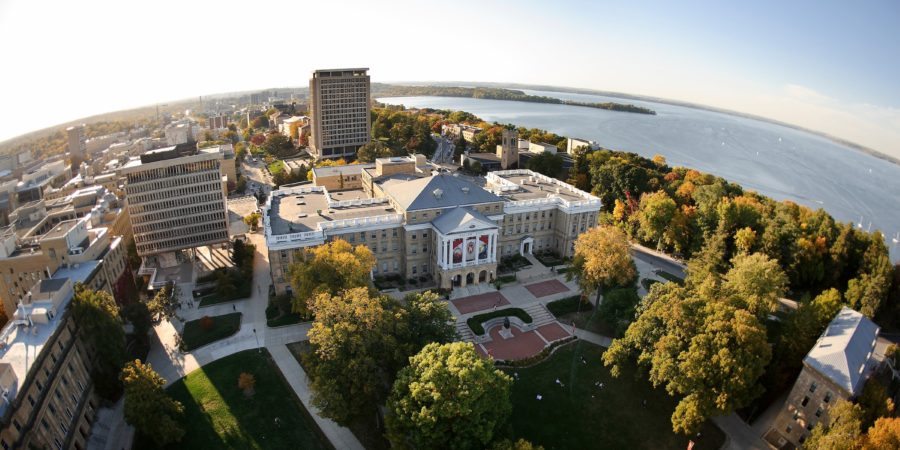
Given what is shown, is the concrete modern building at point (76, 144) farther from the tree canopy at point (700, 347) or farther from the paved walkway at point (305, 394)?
the tree canopy at point (700, 347)

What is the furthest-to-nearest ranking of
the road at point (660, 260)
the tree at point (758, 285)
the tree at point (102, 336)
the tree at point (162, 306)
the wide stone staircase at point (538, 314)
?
the road at point (660, 260) → the wide stone staircase at point (538, 314) → the tree at point (162, 306) → the tree at point (758, 285) → the tree at point (102, 336)

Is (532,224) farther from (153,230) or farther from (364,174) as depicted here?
(153,230)

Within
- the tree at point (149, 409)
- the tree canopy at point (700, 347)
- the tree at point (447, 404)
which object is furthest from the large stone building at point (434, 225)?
the tree at point (447, 404)

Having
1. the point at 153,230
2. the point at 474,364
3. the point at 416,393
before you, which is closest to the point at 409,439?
the point at 416,393

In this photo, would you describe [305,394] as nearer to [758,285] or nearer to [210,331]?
[210,331]

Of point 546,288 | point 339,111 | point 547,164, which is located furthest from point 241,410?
point 339,111
